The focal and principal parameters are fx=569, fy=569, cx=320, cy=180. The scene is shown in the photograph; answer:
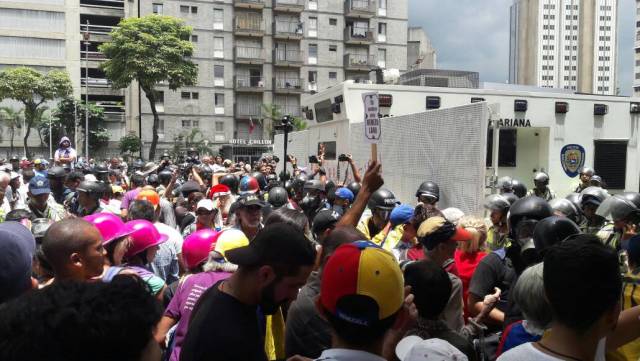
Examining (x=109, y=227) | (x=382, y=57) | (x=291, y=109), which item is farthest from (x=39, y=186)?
(x=382, y=57)

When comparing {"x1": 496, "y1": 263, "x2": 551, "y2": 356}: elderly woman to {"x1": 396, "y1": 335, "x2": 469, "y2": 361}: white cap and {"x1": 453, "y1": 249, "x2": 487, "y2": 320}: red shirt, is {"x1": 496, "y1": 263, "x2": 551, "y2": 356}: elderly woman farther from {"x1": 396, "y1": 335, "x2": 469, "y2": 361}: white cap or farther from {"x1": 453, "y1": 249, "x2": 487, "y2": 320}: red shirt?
{"x1": 453, "y1": 249, "x2": 487, "y2": 320}: red shirt

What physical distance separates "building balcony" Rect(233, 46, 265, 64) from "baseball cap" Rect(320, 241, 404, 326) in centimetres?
5451

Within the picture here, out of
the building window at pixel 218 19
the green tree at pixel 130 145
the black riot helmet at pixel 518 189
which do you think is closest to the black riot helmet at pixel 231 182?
the black riot helmet at pixel 518 189

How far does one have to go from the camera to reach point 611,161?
11.9m

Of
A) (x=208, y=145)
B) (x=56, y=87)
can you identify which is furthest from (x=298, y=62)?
(x=56, y=87)

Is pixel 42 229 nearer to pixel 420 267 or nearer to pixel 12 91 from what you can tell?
pixel 420 267

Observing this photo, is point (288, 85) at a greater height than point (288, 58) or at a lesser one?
lesser

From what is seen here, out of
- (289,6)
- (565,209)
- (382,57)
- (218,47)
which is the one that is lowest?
(565,209)

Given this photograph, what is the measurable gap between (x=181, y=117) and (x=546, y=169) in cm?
4609

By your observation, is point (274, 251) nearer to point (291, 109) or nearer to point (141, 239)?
point (141, 239)

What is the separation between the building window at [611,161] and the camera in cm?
1179

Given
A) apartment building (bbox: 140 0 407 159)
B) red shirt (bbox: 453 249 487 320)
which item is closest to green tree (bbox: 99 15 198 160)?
apartment building (bbox: 140 0 407 159)

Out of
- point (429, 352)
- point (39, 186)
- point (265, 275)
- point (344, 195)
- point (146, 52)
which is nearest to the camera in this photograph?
point (429, 352)

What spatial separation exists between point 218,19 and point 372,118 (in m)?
51.0
